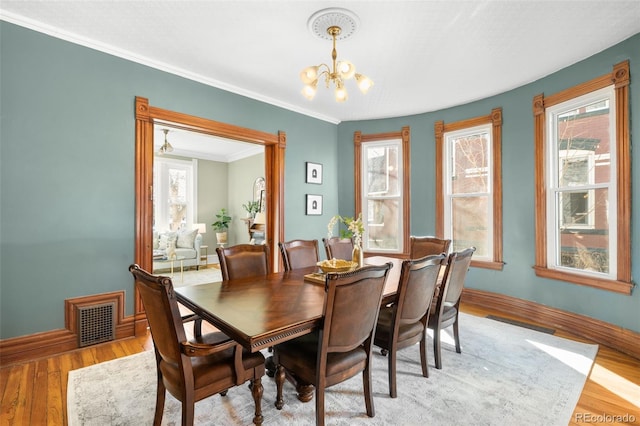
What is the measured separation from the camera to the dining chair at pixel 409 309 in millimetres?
1911

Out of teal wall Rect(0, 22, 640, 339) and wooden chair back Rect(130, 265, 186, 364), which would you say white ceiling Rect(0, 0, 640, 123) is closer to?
teal wall Rect(0, 22, 640, 339)

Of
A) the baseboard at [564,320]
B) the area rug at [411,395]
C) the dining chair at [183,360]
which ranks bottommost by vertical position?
the area rug at [411,395]

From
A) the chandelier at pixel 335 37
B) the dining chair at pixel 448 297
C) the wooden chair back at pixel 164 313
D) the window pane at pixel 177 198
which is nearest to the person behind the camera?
the wooden chair back at pixel 164 313

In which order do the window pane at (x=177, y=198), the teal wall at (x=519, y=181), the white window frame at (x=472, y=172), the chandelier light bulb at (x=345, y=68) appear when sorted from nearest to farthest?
the chandelier light bulb at (x=345, y=68), the teal wall at (x=519, y=181), the white window frame at (x=472, y=172), the window pane at (x=177, y=198)

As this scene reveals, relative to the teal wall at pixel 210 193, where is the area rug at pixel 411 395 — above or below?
below

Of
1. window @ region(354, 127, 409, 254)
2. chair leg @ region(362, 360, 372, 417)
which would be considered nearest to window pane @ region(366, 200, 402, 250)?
window @ region(354, 127, 409, 254)

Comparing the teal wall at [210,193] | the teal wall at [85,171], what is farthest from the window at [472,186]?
the teal wall at [210,193]

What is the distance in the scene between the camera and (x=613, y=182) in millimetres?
2842

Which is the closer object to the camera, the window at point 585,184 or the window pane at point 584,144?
the window at point 585,184

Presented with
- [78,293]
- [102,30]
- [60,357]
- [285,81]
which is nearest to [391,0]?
[285,81]

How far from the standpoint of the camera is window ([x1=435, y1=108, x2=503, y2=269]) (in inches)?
156

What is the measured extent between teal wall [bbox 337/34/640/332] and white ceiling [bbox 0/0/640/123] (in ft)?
0.65

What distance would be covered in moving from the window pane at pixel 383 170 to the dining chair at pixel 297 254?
→ 2174mm

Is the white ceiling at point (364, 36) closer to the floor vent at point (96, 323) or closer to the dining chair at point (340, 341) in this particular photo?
the dining chair at point (340, 341)
